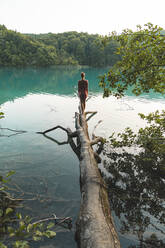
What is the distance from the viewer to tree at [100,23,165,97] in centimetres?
413

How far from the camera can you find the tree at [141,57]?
4.13m

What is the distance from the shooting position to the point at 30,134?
10164 mm

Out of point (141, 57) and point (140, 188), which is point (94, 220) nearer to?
point (140, 188)

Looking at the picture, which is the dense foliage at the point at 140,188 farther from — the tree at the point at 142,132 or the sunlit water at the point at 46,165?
the sunlit water at the point at 46,165

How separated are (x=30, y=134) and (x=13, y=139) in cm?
114

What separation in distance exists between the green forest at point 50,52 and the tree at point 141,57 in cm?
8739

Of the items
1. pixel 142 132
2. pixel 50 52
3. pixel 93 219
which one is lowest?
pixel 93 219

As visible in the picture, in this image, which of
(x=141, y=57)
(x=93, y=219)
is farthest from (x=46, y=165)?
(x=141, y=57)

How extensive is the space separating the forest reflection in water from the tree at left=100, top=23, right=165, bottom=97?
3331 mm

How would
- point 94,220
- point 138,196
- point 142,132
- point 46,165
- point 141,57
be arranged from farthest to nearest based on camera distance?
point 46,165 → point 142,132 → point 138,196 → point 141,57 → point 94,220

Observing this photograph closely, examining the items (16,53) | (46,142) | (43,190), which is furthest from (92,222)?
(16,53)

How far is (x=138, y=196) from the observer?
5.11 m

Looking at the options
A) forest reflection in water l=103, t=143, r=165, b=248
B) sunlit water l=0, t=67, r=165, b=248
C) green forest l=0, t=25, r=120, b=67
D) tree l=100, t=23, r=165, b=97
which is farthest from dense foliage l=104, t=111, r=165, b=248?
green forest l=0, t=25, r=120, b=67

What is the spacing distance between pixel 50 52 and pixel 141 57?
11679 cm
